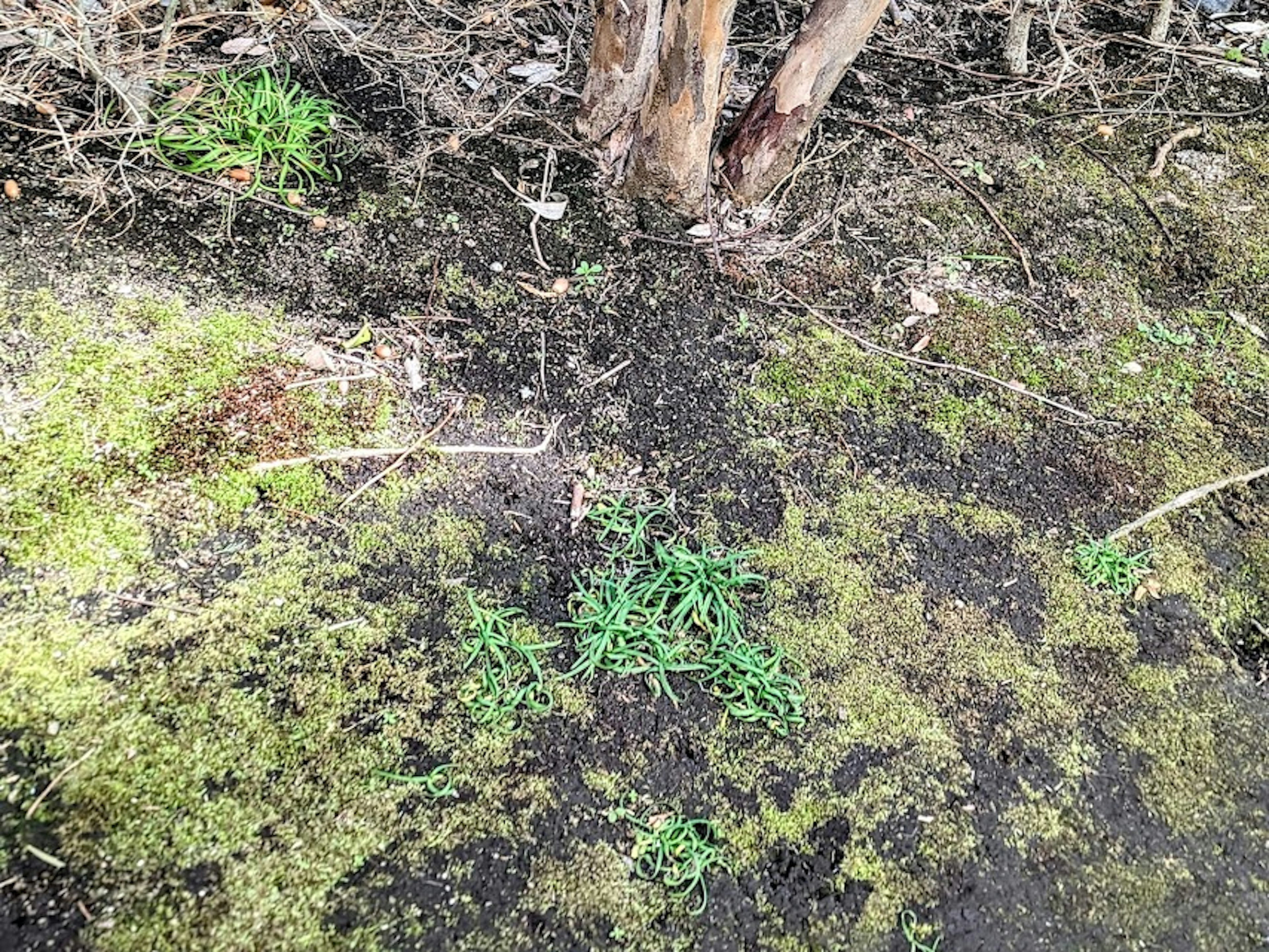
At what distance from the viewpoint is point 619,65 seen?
8.55ft

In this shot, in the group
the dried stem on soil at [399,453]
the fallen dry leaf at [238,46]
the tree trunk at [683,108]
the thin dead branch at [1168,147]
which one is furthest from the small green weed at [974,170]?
the fallen dry leaf at [238,46]

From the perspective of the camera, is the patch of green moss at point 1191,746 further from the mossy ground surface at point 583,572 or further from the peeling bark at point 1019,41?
the peeling bark at point 1019,41

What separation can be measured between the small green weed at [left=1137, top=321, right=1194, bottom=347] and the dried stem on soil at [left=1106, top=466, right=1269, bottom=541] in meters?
0.45

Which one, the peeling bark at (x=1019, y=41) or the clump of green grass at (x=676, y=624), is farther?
the peeling bark at (x=1019, y=41)

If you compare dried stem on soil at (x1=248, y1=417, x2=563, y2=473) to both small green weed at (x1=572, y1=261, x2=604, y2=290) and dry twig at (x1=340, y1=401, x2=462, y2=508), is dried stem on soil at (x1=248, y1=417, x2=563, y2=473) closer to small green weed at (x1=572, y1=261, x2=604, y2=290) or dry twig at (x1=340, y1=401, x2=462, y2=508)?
dry twig at (x1=340, y1=401, x2=462, y2=508)

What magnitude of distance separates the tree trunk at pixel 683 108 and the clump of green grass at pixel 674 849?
5.61 ft

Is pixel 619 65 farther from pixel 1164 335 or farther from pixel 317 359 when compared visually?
pixel 1164 335

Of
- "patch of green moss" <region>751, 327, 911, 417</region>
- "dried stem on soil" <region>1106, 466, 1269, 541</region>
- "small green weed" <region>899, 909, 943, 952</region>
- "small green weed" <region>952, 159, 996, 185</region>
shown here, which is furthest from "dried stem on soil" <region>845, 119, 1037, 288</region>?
"small green weed" <region>899, 909, 943, 952</region>

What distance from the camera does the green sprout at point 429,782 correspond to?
169cm

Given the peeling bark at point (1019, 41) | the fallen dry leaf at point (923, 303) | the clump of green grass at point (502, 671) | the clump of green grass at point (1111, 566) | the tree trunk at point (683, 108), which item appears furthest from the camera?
the peeling bark at point (1019, 41)

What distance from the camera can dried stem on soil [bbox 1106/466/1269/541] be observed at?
2264mm

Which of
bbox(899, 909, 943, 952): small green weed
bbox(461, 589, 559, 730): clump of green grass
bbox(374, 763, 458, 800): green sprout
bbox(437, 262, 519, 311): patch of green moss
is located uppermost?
bbox(437, 262, 519, 311): patch of green moss

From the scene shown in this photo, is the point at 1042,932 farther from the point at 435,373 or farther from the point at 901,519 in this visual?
the point at 435,373

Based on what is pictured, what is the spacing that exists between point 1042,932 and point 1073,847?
187mm
